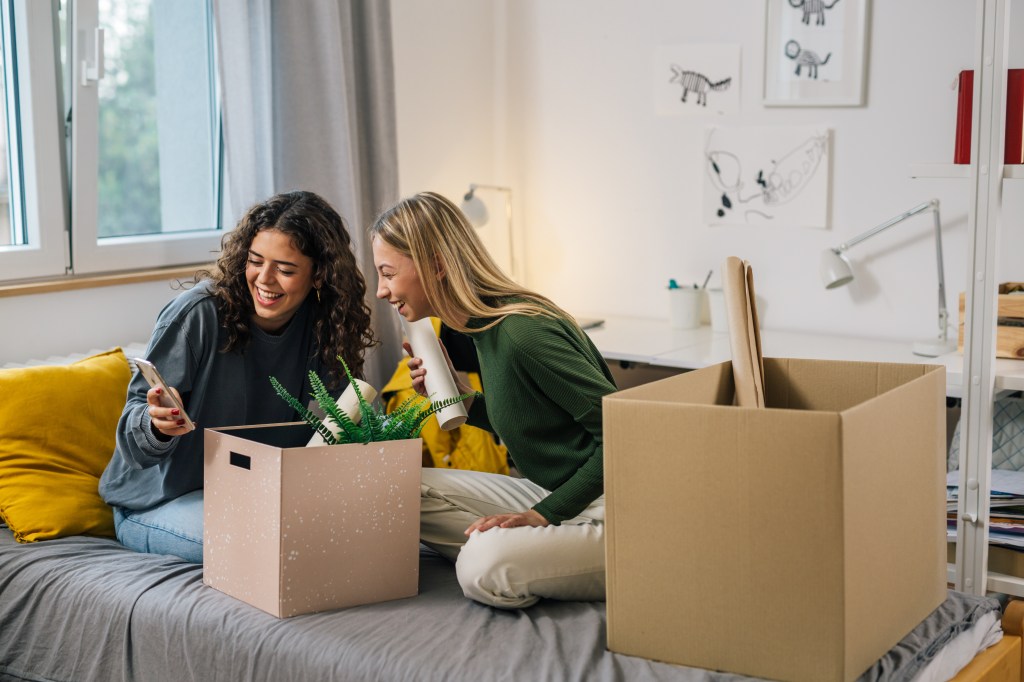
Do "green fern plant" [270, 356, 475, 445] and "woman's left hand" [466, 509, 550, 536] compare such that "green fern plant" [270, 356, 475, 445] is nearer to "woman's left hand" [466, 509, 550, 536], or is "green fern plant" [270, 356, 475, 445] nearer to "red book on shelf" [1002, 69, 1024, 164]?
"woman's left hand" [466, 509, 550, 536]

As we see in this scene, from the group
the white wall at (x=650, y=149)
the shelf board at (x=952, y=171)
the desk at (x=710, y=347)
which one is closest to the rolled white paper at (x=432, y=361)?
the desk at (x=710, y=347)

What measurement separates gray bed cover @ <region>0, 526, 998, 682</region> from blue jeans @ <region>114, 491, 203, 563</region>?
0.04 m

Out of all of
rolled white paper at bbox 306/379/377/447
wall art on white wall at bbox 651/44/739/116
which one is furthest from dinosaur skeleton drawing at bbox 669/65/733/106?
rolled white paper at bbox 306/379/377/447

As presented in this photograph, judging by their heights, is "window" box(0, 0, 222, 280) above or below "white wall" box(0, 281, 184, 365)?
above

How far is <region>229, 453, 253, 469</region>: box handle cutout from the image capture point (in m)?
1.62

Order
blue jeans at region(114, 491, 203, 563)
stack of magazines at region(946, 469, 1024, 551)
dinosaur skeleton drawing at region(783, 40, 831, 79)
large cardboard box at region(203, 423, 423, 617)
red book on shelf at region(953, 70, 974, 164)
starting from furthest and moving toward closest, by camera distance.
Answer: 1. dinosaur skeleton drawing at region(783, 40, 831, 79)
2. red book on shelf at region(953, 70, 974, 164)
3. stack of magazines at region(946, 469, 1024, 551)
4. blue jeans at region(114, 491, 203, 563)
5. large cardboard box at region(203, 423, 423, 617)

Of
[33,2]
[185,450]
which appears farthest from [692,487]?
[33,2]

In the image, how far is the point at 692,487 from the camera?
4.29 feet

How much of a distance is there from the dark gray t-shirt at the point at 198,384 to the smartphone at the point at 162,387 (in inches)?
5.7

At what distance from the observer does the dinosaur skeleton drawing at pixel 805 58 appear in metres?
3.10

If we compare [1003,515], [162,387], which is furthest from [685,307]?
[162,387]

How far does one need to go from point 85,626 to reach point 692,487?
42.2 inches

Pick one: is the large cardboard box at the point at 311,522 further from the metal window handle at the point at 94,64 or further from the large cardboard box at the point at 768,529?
the metal window handle at the point at 94,64

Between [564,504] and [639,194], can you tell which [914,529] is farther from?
→ [639,194]
